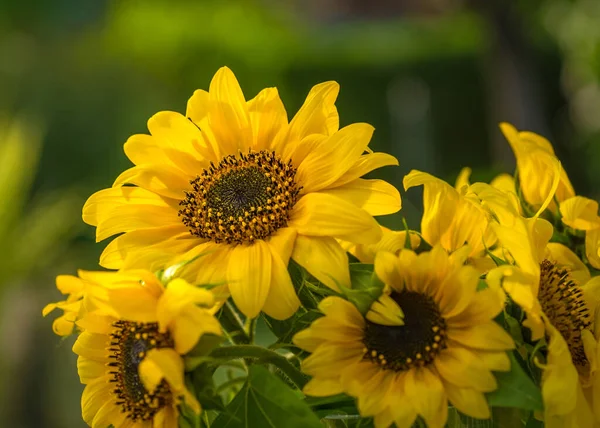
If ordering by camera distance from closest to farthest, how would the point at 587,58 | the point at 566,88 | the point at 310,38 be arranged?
the point at 587,58
the point at 566,88
the point at 310,38

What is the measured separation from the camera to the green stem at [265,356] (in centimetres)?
32

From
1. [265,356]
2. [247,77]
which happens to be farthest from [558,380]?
[247,77]

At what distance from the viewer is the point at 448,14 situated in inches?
153

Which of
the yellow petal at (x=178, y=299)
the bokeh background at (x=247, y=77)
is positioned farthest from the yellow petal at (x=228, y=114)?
the bokeh background at (x=247, y=77)

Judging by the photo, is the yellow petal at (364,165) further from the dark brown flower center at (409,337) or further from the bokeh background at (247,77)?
the bokeh background at (247,77)

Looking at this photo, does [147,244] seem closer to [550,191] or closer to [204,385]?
[204,385]

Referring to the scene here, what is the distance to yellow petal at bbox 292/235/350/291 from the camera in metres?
0.33

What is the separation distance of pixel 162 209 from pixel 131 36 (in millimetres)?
3907

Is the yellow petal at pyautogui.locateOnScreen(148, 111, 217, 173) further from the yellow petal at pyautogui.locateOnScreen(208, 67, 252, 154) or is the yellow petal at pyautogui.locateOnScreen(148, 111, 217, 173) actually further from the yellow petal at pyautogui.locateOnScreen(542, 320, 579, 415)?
the yellow petal at pyautogui.locateOnScreen(542, 320, 579, 415)

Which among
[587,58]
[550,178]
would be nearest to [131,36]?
[587,58]

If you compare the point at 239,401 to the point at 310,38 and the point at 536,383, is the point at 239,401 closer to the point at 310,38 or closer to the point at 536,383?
the point at 536,383

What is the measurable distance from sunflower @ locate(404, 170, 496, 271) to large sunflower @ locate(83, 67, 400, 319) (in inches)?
1.1

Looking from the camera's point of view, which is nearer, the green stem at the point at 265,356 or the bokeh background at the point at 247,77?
the green stem at the point at 265,356

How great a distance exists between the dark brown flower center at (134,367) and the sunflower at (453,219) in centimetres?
13
